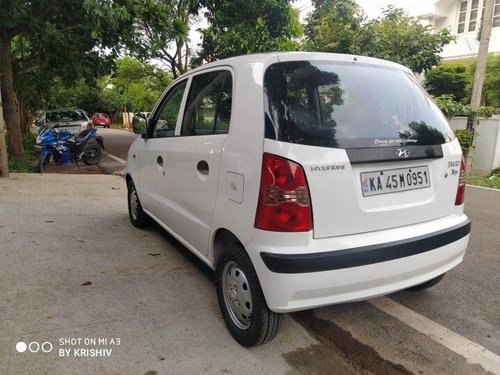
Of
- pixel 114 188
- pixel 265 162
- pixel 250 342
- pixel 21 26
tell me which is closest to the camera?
pixel 265 162

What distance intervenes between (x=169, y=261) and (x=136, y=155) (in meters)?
1.27

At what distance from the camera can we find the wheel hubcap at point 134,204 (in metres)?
4.80

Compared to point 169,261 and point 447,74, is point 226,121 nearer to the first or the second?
point 169,261

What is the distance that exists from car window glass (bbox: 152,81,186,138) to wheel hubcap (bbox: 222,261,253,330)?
1.43m

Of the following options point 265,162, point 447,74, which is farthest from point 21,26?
point 447,74

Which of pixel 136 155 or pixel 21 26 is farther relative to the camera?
pixel 21 26

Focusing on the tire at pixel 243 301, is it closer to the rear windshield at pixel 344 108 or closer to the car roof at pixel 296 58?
the rear windshield at pixel 344 108

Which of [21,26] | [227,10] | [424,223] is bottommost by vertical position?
[424,223]

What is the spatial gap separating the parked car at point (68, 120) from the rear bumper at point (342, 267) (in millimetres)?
11457

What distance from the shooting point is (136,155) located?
14.7 ft

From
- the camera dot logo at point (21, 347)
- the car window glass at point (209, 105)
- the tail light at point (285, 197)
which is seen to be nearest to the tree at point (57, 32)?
the car window glass at point (209, 105)

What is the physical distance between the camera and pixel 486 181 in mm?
9477

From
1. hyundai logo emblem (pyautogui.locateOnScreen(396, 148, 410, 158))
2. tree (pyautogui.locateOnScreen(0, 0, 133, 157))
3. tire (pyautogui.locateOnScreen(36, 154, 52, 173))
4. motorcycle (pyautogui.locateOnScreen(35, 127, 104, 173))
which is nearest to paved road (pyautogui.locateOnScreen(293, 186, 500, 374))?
hyundai logo emblem (pyautogui.locateOnScreen(396, 148, 410, 158))

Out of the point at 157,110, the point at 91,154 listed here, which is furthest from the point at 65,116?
the point at 157,110
